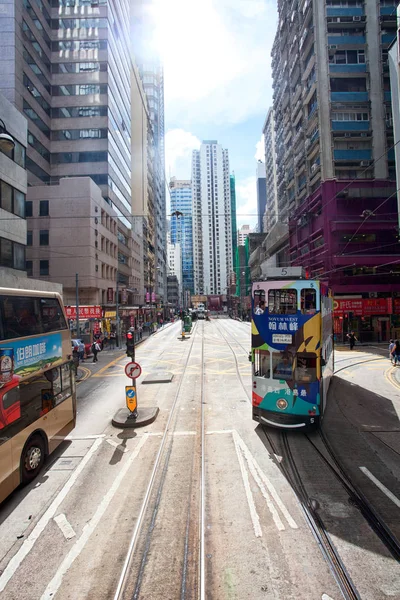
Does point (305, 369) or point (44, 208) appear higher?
point (44, 208)

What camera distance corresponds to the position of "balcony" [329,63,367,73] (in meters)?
38.5

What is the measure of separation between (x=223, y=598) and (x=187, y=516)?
1805 millimetres

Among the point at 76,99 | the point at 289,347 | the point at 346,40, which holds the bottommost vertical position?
the point at 289,347

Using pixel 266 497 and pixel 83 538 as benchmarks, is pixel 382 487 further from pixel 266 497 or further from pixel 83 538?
pixel 83 538

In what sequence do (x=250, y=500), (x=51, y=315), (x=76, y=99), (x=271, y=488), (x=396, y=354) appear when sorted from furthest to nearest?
(x=76, y=99) → (x=396, y=354) → (x=51, y=315) → (x=271, y=488) → (x=250, y=500)

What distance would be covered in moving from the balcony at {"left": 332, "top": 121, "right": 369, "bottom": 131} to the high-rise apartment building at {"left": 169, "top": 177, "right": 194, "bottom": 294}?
143 meters

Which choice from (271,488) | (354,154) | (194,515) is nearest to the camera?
(194,515)

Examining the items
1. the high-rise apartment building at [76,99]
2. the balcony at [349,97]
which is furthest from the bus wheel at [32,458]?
the balcony at [349,97]

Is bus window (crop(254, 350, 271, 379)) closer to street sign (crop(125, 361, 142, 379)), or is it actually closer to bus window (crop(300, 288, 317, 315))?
bus window (crop(300, 288, 317, 315))

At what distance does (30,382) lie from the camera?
7422 mm

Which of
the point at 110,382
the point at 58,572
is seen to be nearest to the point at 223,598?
the point at 58,572

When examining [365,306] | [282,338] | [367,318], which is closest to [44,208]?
[365,306]

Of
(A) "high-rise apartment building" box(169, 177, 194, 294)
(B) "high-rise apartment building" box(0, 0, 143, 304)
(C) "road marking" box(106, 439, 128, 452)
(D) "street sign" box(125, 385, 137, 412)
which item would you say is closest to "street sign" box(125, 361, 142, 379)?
(D) "street sign" box(125, 385, 137, 412)

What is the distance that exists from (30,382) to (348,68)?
47.3 m
